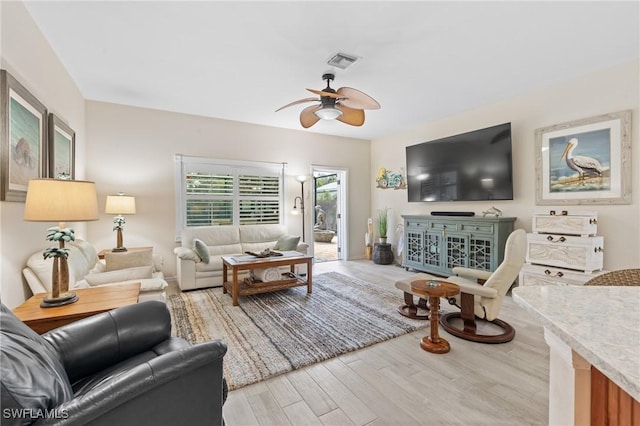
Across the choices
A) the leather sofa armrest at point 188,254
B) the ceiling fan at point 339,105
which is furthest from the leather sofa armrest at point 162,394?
the leather sofa armrest at point 188,254

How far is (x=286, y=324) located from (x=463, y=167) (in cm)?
358

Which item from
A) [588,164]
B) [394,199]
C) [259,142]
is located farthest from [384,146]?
[588,164]

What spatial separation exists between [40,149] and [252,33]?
2049 millimetres

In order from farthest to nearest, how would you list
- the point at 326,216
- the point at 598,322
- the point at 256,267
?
the point at 326,216 < the point at 256,267 < the point at 598,322

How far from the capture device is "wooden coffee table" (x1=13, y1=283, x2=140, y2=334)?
1534 mm

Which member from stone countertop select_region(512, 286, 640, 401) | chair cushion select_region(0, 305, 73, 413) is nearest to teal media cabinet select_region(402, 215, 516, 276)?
stone countertop select_region(512, 286, 640, 401)

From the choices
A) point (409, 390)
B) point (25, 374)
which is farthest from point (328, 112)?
point (25, 374)

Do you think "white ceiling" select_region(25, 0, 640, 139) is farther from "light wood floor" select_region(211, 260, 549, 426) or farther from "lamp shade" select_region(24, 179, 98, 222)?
"light wood floor" select_region(211, 260, 549, 426)

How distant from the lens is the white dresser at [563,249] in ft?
9.81

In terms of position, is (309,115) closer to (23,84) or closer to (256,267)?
(256,267)

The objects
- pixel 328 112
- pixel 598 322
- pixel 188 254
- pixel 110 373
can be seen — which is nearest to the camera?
pixel 598 322

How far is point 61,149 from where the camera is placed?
2867 millimetres

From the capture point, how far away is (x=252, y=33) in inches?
97.5

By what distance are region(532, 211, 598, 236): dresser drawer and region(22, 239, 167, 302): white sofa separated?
4.23 m
